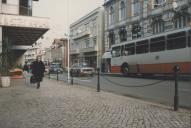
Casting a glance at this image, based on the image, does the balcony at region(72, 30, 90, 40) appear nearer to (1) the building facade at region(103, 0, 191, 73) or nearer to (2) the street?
(1) the building facade at region(103, 0, 191, 73)

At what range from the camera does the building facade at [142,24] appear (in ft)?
74.9

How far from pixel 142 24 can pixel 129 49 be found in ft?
34.8

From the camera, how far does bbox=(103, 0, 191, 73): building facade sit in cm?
2283

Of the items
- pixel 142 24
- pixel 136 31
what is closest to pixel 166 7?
pixel 142 24

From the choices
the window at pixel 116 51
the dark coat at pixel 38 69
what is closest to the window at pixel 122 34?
the window at pixel 116 51

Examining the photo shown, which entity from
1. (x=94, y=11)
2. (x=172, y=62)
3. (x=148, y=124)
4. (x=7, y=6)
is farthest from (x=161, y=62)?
(x=94, y=11)

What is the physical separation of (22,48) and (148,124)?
34962 millimetres

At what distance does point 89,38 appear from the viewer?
58.4 m

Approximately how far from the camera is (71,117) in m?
7.15

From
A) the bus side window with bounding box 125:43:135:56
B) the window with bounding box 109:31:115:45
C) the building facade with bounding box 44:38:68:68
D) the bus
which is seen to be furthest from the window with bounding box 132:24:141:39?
the building facade with bounding box 44:38:68:68

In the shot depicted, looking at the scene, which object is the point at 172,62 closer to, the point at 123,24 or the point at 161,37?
the point at 161,37

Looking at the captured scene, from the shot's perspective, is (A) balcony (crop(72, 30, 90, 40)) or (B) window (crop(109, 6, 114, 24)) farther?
(A) balcony (crop(72, 30, 90, 40))

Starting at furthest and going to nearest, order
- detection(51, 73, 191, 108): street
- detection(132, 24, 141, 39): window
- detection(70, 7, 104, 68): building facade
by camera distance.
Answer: detection(70, 7, 104, 68): building facade
detection(132, 24, 141, 39): window
detection(51, 73, 191, 108): street

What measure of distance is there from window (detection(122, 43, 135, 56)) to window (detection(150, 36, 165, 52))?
3.07 metres
